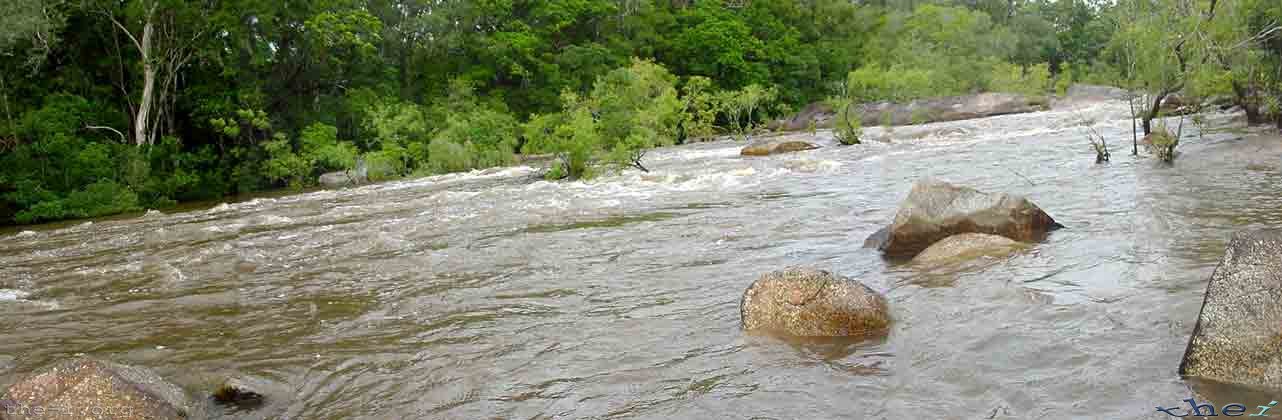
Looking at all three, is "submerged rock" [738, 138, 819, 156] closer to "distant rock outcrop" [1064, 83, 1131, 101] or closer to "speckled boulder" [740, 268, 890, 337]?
"speckled boulder" [740, 268, 890, 337]

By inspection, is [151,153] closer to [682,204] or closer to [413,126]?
[413,126]

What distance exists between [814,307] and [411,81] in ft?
142

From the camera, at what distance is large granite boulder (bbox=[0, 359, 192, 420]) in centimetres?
487

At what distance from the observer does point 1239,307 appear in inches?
179

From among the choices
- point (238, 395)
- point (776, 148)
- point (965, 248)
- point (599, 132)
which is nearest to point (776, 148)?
point (776, 148)

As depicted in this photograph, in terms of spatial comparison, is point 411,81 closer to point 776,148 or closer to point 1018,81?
point 776,148

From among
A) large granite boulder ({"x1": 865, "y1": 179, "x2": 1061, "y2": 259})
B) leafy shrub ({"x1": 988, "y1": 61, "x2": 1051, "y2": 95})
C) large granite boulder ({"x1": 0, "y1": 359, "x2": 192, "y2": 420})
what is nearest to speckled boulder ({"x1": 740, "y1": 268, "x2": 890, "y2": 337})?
large granite boulder ({"x1": 865, "y1": 179, "x2": 1061, "y2": 259})

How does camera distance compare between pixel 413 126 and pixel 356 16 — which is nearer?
pixel 413 126

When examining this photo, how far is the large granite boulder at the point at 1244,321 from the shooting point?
4.34 m

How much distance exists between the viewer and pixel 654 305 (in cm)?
750

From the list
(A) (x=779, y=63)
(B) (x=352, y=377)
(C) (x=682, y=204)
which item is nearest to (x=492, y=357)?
(B) (x=352, y=377)

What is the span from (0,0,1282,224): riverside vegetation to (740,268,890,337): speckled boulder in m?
12.0

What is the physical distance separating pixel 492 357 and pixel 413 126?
27.9 m

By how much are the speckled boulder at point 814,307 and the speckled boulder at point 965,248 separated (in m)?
1.98
